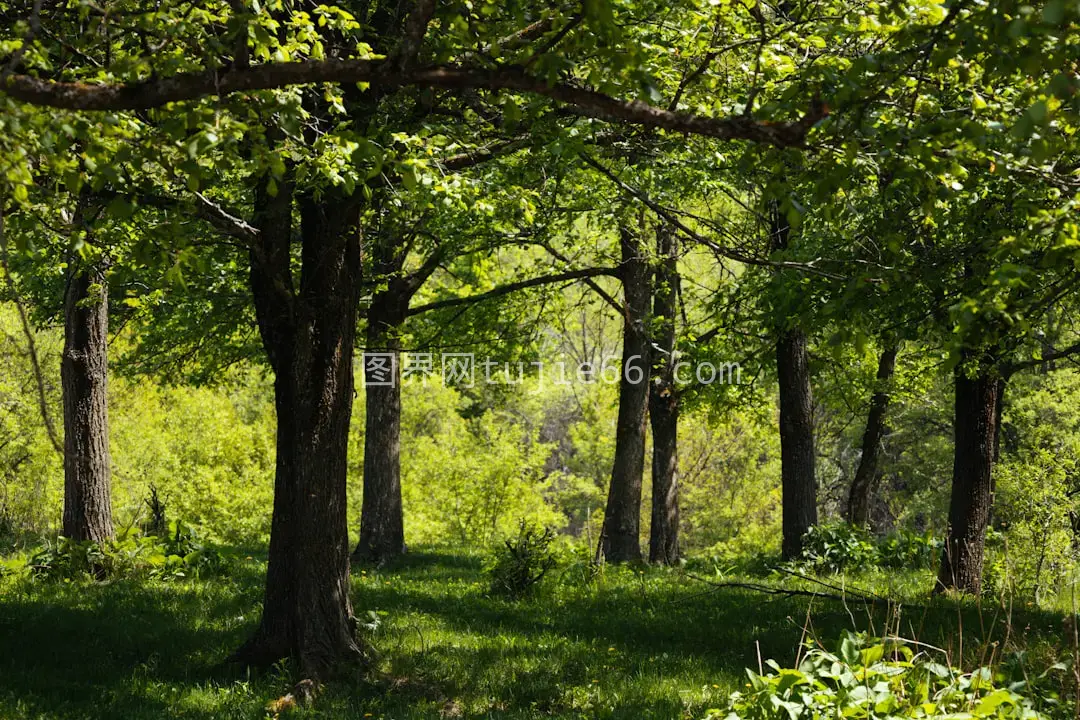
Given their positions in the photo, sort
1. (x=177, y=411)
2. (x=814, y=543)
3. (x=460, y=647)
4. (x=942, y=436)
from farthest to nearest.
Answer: (x=942, y=436) < (x=177, y=411) < (x=814, y=543) < (x=460, y=647)

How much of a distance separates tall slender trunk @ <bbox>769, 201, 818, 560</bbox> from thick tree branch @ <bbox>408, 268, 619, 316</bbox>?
359 centimetres

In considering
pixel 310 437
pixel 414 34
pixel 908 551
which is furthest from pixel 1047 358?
pixel 414 34

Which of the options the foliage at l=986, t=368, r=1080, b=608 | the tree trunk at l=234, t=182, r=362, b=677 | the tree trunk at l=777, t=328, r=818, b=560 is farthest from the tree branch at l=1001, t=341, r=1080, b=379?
the tree trunk at l=234, t=182, r=362, b=677

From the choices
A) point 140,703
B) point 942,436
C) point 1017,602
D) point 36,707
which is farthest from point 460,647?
point 942,436

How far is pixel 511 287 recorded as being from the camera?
1691 cm

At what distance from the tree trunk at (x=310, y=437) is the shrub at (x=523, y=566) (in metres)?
3.89

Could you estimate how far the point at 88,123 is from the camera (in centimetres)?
497

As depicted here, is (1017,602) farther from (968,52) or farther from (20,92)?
(20,92)

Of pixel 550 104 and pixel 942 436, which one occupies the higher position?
pixel 550 104

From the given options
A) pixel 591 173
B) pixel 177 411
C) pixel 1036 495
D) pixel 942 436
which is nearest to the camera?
pixel 591 173

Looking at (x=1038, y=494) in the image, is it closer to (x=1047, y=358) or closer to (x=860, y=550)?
(x=860, y=550)

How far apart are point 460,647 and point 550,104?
17.2 ft

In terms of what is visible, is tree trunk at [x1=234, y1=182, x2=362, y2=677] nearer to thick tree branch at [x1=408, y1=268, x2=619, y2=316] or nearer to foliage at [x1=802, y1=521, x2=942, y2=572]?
thick tree branch at [x1=408, y1=268, x2=619, y2=316]

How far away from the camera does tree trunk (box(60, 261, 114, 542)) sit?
491 inches
